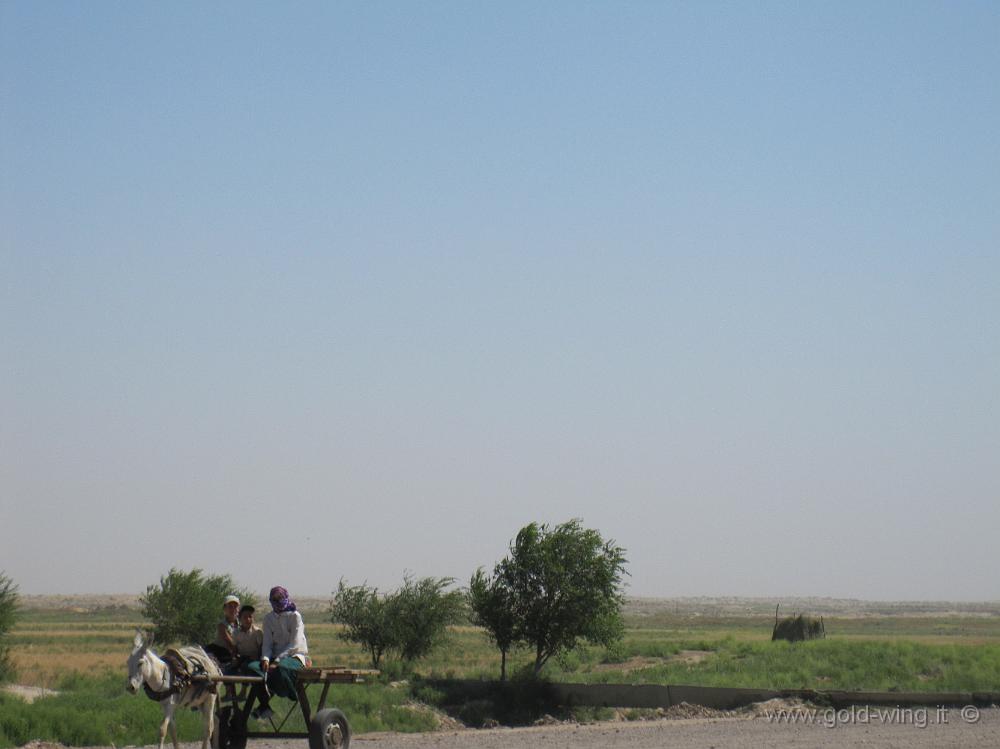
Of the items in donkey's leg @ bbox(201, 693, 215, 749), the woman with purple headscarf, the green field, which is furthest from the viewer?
the green field

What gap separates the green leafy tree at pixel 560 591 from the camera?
44531 mm

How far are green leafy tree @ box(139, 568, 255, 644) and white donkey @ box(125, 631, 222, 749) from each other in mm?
35873

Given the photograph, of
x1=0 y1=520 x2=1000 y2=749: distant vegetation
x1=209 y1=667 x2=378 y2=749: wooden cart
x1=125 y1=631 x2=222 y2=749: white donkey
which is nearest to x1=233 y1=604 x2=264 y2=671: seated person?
x1=209 y1=667 x2=378 y2=749: wooden cart

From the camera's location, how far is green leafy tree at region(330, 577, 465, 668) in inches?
2069

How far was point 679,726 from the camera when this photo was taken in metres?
28.4

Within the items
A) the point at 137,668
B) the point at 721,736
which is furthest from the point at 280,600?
the point at 721,736

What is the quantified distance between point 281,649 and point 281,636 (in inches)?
6.7

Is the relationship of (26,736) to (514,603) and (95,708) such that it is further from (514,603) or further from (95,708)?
(514,603)

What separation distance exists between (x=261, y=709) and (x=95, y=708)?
568 inches

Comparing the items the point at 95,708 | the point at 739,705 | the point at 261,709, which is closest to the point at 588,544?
the point at 739,705

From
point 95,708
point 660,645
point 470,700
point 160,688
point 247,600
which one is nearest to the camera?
point 160,688

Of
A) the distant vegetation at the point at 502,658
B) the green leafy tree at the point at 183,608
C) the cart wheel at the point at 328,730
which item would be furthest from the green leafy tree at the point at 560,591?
the cart wheel at the point at 328,730

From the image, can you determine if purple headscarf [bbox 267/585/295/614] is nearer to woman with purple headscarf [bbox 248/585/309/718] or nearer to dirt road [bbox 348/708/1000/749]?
woman with purple headscarf [bbox 248/585/309/718]

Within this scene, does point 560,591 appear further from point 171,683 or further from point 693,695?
point 171,683
